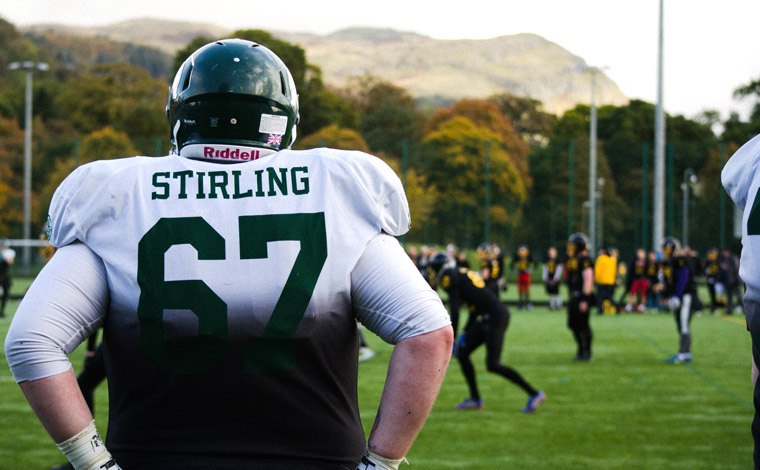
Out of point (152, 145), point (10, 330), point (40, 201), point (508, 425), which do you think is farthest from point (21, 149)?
point (10, 330)

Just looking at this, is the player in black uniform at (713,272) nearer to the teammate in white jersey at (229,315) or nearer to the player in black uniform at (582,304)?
the player in black uniform at (582,304)

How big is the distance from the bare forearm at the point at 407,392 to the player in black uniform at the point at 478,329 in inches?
316

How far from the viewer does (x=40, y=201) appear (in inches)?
1631

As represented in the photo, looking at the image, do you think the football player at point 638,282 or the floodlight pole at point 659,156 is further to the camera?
the floodlight pole at point 659,156

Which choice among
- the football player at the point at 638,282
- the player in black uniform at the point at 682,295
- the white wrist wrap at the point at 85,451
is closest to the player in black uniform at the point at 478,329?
the player in black uniform at the point at 682,295

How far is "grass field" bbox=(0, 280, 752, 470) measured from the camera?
736 centimetres

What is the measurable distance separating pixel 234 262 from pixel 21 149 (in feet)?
183

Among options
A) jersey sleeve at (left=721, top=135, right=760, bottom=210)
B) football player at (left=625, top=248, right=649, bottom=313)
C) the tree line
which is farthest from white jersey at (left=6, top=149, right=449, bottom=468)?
the tree line

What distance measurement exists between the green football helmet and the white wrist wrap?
71 cm

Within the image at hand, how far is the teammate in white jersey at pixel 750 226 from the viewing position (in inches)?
95.3

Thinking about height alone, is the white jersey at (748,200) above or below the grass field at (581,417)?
above

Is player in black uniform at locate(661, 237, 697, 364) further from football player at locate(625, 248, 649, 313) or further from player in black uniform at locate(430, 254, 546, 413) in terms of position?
football player at locate(625, 248, 649, 313)

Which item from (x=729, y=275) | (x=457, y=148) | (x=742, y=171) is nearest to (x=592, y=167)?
(x=729, y=275)

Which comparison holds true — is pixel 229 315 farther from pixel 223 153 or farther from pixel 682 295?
pixel 682 295
